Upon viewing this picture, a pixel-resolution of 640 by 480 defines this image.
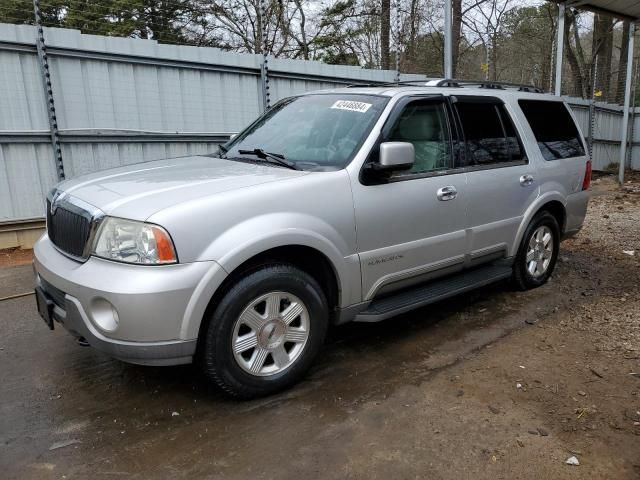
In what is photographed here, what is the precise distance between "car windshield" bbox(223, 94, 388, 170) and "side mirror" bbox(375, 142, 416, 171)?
0.77ft

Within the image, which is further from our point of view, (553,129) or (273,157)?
(553,129)

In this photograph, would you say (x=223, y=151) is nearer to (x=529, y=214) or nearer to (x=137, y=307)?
(x=137, y=307)

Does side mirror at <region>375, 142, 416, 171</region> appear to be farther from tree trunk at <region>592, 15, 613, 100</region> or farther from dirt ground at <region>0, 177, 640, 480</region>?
tree trunk at <region>592, 15, 613, 100</region>

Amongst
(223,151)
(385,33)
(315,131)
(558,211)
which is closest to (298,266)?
(315,131)

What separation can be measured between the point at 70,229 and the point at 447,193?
8.51 feet

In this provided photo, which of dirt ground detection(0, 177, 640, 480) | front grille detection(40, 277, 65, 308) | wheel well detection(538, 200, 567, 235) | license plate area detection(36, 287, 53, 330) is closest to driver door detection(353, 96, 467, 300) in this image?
dirt ground detection(0, 177, 640, 480)

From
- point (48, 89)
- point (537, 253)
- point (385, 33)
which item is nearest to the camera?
point (537, 253)

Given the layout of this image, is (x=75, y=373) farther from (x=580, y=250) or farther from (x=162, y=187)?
(x=580, y=250)

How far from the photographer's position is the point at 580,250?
22.2ft

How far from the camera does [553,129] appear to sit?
5.18 meters

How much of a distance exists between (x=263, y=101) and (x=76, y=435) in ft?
21.5

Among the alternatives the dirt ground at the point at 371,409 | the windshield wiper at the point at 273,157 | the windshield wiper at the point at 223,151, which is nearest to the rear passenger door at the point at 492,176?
the dirt ground at the point at 371,409

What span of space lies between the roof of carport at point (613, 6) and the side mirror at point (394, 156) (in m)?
7.25

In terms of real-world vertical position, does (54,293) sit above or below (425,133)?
below
